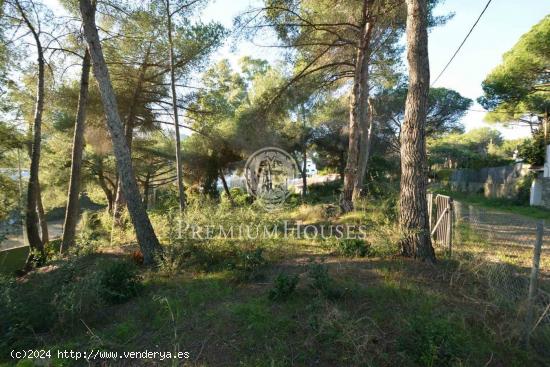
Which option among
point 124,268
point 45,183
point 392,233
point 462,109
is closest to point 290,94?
point 392,233

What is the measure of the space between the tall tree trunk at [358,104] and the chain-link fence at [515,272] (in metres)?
3.12

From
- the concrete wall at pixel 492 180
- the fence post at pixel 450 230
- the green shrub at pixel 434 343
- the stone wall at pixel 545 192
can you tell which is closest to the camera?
the green shrub at pixel 434 343

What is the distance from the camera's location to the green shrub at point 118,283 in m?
4.09

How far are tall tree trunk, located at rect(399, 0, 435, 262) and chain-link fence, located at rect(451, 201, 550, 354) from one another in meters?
0.64

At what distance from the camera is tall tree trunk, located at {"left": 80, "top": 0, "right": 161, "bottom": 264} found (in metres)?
5.04

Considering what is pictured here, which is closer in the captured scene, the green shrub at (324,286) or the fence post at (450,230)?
the green shrub at (324,286)

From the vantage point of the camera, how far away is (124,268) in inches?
172

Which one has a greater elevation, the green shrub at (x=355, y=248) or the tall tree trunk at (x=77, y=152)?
the tall tree trunk at (x=77, y=152)

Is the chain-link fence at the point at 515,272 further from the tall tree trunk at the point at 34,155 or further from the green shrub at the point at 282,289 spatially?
the tall tree trunk at the point at 34,155

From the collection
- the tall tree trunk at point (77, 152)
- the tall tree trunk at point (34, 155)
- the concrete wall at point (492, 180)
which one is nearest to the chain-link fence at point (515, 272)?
the tall tree trunk at point (77, 152)

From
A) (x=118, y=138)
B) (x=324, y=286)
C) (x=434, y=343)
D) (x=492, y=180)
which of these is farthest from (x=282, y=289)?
(x=492, y=180)

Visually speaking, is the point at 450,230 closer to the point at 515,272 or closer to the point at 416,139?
the point at 515,272

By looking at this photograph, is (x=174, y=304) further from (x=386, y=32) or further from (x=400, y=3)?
(x=386, y=32)

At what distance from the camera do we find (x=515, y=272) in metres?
3.97
